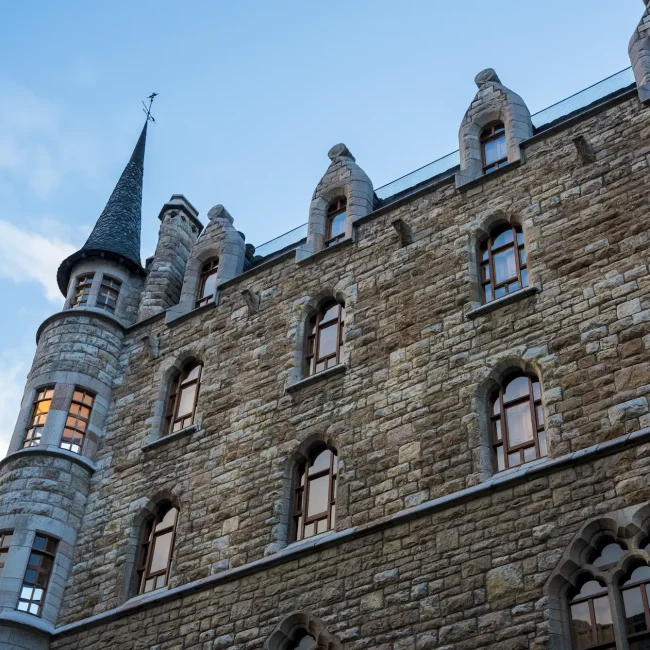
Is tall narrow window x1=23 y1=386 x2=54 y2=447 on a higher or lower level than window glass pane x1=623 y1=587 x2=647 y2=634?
higher

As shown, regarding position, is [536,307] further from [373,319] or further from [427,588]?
[427,588]

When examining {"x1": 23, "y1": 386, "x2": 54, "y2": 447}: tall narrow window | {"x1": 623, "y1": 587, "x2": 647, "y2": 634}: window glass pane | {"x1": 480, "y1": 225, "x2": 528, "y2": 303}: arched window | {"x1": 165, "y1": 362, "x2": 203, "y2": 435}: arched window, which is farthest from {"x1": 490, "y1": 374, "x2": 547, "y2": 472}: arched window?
{"x1": 23, "y1": 386, "x2": 54, "y2": 447}: tall narrow window

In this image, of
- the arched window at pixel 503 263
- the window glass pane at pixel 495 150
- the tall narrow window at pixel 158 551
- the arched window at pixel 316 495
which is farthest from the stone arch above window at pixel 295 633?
the window glass pane at pixel 495 150

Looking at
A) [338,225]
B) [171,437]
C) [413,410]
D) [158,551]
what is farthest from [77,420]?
[413,410]

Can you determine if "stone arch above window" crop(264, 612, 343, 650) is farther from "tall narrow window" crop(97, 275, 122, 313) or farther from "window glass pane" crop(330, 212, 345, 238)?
"tall narrow window" crop(97, 275, 122, 313)

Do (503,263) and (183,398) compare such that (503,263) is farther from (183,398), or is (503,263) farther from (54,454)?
(54,454)

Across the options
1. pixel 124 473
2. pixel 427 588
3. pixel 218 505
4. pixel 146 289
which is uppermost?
pixel 146 289

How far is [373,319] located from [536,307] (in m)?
3.13

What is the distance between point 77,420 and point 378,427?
714cm

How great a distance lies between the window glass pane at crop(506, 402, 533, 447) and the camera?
16.1 m

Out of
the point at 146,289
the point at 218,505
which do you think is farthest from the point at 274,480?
the point at 146,289

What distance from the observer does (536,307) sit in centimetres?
1716

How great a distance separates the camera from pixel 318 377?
19.0 meters

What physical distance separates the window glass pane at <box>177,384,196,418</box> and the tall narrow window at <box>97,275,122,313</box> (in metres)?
3.63
